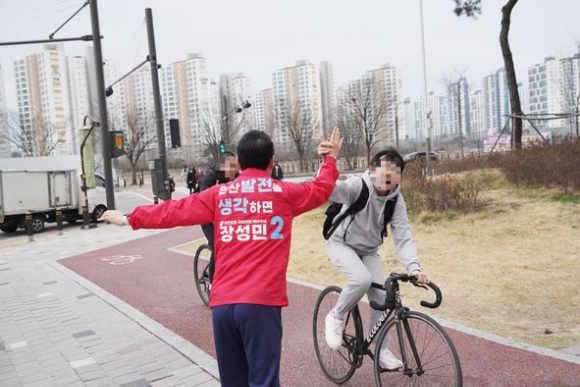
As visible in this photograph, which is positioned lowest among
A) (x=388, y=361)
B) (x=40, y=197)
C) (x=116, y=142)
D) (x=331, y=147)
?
(x=388, y=361)

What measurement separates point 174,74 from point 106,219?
76709 mm

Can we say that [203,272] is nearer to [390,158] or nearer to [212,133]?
[390,158]

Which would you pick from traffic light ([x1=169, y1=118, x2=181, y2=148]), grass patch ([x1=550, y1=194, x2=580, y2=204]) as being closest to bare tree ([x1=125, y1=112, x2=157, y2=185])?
traffic light ([x1=169, y1=118, x2=181, y2=148])

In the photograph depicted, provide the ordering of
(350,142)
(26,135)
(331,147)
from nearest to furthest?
(331,147) → (350,142) → (26,135)

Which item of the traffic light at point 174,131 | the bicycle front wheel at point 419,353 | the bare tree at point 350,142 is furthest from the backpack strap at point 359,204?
the bare tree at point 350,142

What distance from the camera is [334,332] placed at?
4004 mm

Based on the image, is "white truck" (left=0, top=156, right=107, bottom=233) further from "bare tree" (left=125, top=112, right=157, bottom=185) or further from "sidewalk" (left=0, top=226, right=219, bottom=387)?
"bare tree" (left=125, top=112, right=157, bottom=185)

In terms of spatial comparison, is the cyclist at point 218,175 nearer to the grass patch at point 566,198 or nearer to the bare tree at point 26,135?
the grass patch at point 566,198

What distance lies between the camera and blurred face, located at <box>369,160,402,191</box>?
367cm

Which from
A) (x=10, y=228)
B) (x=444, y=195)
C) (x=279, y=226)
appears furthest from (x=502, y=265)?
(x=10, y=228)

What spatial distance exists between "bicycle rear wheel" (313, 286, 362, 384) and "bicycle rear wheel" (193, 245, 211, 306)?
8.44ft

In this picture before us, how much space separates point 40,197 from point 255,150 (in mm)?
18692

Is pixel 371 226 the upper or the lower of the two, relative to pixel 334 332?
upper

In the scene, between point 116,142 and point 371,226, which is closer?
point 371,226
